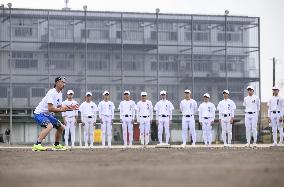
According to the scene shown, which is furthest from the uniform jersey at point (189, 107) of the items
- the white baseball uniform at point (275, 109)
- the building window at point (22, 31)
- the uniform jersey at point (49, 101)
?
the building window at point (22, 31)

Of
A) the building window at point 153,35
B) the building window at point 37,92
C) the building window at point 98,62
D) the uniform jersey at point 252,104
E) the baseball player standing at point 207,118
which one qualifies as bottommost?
the baseball player standing at point 207,118

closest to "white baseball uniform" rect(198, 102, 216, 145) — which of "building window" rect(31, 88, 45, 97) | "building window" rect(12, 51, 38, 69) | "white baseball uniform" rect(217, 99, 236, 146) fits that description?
"white baseball uniform" rect(217, 99, 236, 146)

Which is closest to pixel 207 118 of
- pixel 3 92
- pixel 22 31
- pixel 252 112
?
pixel 252 112

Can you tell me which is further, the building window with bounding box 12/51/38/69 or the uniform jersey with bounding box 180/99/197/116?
the building window with bounding box 12/51/38/69

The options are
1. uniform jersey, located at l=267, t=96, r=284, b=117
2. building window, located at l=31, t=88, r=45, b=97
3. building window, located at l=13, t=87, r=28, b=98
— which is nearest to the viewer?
uniform jersey, located at l=267, t=96, r=284, b=117

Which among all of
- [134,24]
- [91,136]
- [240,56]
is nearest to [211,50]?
[240,56]

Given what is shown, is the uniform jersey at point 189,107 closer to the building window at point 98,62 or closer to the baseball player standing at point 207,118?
the baseball player standing at point 207,118

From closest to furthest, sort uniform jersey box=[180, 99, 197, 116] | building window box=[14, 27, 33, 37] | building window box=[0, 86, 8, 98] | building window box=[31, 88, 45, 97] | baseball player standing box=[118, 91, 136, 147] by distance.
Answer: baseball player standing box=[118, 91, 136, 147]
uniform jersey box=[180, 99, 197, 116]
building window box=[0, 86, 8, 98]
building window box=[14, 27, 33, 37]
building window box=[31, 88, 45, 97]

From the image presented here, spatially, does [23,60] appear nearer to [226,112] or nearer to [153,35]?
[153,35]

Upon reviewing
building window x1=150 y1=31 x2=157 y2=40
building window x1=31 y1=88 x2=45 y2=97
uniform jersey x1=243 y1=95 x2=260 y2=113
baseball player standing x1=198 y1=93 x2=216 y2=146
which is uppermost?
building window x1=150 y1=31 x2=157 y2=40

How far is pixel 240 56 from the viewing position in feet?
165

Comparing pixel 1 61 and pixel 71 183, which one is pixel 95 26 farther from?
pixel 71 183

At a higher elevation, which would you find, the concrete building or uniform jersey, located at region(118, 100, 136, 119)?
the concrete building

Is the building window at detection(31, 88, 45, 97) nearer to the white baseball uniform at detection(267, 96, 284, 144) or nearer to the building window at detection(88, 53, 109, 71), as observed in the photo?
the building window at detection(88, 53, 109, 71)
